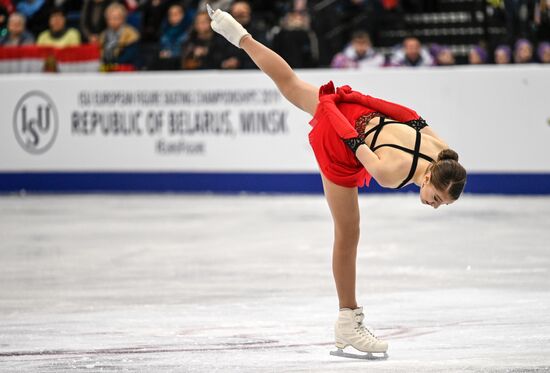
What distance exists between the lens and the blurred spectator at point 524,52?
12.0 m

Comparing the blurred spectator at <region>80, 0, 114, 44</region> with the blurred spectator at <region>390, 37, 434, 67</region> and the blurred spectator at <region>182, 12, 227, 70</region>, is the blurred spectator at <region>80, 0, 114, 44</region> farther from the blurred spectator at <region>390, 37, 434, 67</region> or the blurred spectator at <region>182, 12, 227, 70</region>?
the blurred spectator at <region>390, 37, 434, 67</region>

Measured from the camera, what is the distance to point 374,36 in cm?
1404

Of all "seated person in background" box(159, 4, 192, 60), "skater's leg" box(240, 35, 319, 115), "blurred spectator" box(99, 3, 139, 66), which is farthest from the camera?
"seated person in background" box(159, 4, 192, 60)

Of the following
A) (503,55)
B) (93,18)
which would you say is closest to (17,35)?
(93,18)

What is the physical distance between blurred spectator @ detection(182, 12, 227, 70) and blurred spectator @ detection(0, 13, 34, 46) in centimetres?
209

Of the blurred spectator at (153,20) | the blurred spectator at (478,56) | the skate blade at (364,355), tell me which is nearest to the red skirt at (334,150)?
the skate blade at (364,355)

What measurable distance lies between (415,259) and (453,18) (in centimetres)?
689

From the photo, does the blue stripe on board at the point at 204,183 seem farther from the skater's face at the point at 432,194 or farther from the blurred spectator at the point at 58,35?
the skater's face at the point at 432,194

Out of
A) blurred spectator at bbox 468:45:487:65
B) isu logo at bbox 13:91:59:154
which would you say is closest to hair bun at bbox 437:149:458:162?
blurred spectator at bbox 468:45:487:65

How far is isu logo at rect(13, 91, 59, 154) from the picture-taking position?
13.3 metres

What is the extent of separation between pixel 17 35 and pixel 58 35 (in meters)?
0.49

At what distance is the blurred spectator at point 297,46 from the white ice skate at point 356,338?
302 inches

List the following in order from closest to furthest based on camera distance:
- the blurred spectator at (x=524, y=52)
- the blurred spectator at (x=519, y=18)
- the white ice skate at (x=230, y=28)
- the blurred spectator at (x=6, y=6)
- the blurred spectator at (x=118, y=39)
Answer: the white ice skate at (x=230, y=28) → the blurred spectator at (x=524, y=52) → the blurred spectator at (x=519, y=18) → the blurred spectator at (x=118, y=39) → the blurred spectator at (x=6, y=6)

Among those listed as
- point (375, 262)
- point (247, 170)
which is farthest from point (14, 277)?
point (247, 170)
